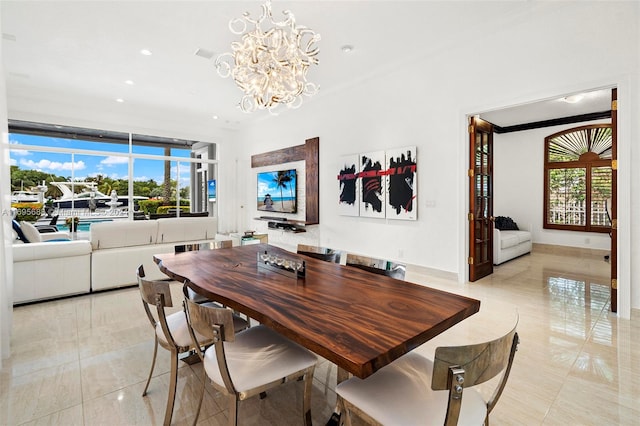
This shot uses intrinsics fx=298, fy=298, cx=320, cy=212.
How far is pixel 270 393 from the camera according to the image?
1.86 meters

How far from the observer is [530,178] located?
7.05 metres

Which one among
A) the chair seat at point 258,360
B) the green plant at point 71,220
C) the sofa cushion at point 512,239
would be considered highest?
the green plant at point 71,220

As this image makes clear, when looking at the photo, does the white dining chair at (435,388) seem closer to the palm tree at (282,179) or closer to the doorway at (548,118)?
the doorway at (548,118)

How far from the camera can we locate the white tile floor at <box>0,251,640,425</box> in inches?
65.6

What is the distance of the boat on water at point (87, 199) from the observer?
21.0ft

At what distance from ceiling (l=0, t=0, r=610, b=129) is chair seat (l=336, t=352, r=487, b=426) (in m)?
3.39

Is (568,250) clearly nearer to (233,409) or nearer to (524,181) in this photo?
(524,181)

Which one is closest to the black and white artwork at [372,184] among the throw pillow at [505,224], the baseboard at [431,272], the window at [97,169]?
the baseboard at [431,272]

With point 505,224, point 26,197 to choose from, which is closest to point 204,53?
point 26,197

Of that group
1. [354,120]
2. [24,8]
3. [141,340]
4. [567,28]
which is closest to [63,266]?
[141,340]

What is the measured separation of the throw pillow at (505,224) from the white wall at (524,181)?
0.64 m

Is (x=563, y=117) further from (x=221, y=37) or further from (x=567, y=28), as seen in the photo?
(x=221, y=37)

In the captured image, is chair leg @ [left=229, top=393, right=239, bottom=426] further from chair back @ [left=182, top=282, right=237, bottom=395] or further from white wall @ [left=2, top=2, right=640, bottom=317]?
white wall @ [left=2, top=2, right=640, bottom=317]

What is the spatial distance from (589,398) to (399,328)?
160 cm
